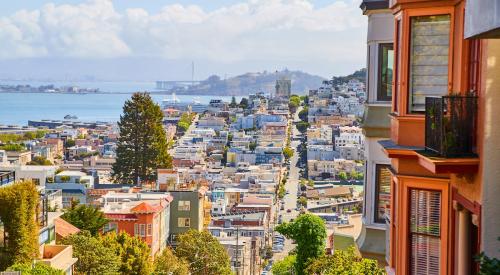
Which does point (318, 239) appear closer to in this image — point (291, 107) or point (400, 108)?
point (400, 108)

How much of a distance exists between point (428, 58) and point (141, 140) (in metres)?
47.9

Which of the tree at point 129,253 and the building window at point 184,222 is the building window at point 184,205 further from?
the tree at point 129,253

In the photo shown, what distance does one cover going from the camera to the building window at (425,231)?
18.4ft

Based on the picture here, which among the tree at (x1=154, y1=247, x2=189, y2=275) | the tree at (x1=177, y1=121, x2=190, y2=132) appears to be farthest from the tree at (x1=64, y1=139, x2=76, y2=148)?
the tree at (x1=154, y1=247, x2=189, y2=275)

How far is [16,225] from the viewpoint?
18.5 m

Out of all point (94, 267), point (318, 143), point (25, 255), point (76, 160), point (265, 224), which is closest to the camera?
point (25, 255)

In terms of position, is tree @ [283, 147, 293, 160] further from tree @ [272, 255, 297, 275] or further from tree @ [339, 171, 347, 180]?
tree @ [272, 255, 297, 275]

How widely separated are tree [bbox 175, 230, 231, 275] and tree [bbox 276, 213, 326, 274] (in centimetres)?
1200

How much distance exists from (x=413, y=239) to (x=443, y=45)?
1.20m

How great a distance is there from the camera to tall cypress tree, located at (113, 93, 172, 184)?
52781 millimetres

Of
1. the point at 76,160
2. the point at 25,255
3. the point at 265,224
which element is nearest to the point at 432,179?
the point at 25,255

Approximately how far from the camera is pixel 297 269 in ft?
55.7

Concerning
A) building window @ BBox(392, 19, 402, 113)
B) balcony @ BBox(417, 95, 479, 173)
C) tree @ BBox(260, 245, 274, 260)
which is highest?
building window @ BBox(392, 19, 402, 113)

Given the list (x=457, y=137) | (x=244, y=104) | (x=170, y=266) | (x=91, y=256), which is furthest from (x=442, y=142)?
(x=244, y=104)
